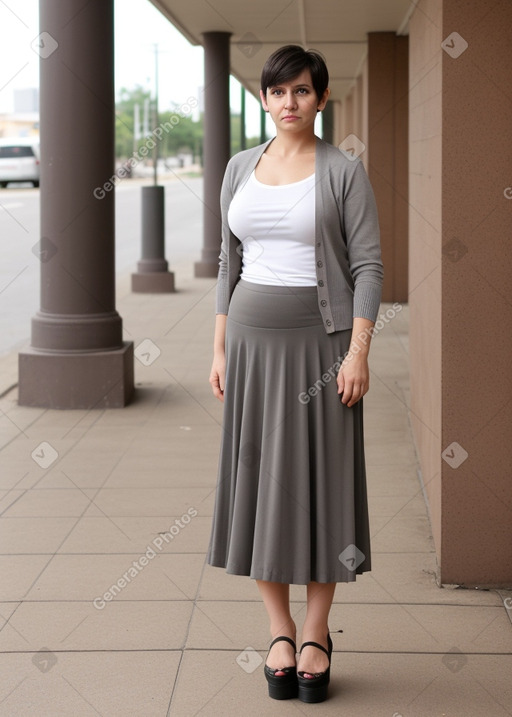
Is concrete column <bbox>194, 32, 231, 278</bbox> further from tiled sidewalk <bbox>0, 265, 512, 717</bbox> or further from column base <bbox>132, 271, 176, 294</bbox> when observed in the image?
tiled sidewalk <bbox>0, 265, 512, 717</bbox>

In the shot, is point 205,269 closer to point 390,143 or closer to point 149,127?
point 390,143

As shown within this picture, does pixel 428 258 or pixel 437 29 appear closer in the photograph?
pixel 437 29

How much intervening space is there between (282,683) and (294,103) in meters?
1.69

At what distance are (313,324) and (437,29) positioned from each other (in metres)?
1.60

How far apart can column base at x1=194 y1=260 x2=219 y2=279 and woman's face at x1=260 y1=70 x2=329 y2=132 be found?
46.4ft

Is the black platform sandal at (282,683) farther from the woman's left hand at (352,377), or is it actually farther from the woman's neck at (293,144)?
the woman's neck at (293,144)

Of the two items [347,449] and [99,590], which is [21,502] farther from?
[347,449]

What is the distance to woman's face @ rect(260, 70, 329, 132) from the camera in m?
3.30

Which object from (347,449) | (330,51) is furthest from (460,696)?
(330,51)

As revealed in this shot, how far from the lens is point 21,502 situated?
18.5 ft

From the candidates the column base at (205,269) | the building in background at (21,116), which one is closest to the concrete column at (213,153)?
the column base at (205,269)

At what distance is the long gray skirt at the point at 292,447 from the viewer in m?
3.35

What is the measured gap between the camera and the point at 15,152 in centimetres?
4844

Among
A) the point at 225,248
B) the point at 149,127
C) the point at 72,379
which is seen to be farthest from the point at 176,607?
the point at 149,127
